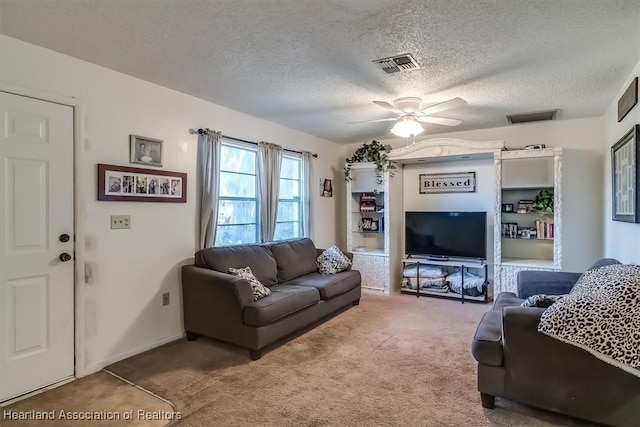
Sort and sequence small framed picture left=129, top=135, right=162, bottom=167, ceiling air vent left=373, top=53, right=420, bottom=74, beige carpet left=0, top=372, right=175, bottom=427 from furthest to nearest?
small framed picture left=129, top=135, right=162, bottom=167 < ceiling air vent left=373, top=53, right=420, bottom=74 < beige carpet left=0, top=372, right=175, bottom=427

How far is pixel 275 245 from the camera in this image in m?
4.26

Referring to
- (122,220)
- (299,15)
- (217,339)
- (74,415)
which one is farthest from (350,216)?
(74,415)

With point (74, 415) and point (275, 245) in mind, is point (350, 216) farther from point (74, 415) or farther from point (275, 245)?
point (74, 415)

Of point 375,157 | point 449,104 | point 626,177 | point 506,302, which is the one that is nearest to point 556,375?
point 506,302

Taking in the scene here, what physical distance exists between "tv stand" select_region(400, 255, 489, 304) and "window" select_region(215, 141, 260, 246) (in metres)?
2.41

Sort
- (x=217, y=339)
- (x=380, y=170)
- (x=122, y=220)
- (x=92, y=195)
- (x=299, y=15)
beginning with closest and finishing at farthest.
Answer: (x=299, y=15) < (x=92, y=195) < (x=122, y=220) < (x=217, y=339) < (x=380, y=170)

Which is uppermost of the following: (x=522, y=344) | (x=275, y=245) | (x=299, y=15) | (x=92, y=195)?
(x=299, y=15)

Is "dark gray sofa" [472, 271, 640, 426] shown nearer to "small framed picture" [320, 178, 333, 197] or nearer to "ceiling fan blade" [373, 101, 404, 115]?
"ceiling fan blade" [373, 101, 404, 115]

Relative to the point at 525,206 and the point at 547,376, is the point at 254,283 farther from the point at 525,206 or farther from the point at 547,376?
the point at 525,206

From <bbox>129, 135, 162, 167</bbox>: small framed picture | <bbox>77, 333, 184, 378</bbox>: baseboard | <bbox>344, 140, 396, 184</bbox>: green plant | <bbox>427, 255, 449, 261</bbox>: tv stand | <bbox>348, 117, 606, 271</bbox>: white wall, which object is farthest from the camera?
<bbox>344, 140, 396, 184</bbox>: green plant

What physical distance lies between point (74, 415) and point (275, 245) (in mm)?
2441

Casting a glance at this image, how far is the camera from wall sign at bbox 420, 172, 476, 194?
5.22m

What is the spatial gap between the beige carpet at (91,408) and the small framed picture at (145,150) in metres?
1.81

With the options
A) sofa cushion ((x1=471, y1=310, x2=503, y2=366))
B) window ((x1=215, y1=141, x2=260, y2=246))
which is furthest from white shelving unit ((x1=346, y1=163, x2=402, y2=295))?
sofa cushion ((x1=471, y1=310, x2=503, y2=366))
